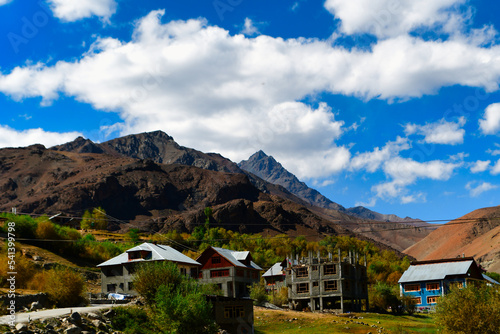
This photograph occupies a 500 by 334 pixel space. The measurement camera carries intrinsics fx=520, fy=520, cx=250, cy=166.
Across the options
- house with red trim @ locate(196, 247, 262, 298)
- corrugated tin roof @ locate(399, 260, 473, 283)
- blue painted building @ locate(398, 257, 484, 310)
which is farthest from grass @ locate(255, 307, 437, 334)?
corrugated tin roof @ locate(399, 260, 473, 283)

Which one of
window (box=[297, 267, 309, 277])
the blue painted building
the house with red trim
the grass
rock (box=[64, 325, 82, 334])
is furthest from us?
the blue painted building

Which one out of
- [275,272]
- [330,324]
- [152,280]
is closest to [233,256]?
[275,272]

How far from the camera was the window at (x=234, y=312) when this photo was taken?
4944 centimetres

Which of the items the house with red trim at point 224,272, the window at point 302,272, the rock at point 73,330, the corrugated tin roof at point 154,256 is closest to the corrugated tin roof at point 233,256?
the house with red trim at point 224,272

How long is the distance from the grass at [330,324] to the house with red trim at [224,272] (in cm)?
1706

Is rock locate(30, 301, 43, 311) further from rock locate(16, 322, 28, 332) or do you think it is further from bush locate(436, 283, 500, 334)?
bush locate(436, 283, 500, 334)

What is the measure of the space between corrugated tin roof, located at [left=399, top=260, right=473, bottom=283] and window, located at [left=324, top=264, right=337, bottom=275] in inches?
814

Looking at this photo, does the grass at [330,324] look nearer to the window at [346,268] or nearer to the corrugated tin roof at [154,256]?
the window at [346,268]

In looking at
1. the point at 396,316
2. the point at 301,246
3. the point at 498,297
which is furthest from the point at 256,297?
the point at 301,246

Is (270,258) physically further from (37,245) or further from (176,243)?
(37,245)

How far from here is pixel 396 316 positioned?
72.0 meters

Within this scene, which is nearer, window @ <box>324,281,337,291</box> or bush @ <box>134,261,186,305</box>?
bush @ <box>134,261,186,305</box>

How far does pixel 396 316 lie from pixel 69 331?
168 feet

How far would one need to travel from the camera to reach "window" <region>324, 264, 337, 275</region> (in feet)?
252
